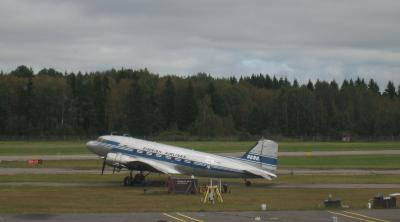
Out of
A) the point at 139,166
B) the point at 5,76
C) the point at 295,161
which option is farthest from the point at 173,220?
the point at 5,76

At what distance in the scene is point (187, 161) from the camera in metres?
46.9

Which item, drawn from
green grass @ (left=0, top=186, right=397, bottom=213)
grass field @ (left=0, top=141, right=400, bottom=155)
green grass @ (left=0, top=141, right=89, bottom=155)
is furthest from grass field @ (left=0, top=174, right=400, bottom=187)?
grass field @ (left=0, top=141, right=400, bottom=155)

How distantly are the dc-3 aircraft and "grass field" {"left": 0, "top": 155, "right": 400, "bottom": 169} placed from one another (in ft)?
54.7

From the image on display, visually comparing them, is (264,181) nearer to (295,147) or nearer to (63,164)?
(63,164)

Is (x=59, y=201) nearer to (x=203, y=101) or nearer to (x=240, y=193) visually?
(x=240, y=193)

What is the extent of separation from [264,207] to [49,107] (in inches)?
5922

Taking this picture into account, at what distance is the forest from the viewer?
17125 centimetres

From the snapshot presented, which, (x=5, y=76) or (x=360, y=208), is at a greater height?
(x=5, y=76)

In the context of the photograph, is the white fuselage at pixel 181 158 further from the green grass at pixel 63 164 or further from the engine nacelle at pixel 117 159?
the green grass at pixel 63 164

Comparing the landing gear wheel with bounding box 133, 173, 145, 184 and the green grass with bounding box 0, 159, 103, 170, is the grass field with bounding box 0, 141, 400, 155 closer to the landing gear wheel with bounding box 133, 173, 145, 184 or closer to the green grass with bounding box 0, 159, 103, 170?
the green grass with bounding box 0, 159, 103, 170

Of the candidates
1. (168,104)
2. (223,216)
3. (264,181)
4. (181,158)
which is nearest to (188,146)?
(264,181)

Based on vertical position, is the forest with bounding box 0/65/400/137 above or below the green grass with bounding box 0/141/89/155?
above

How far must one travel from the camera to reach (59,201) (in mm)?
33938

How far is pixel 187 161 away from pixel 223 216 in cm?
1929
